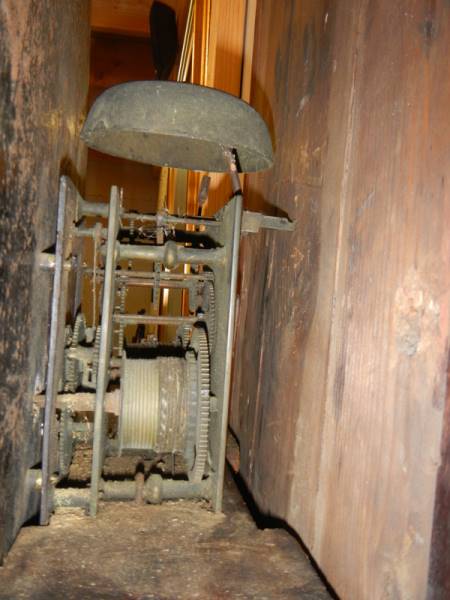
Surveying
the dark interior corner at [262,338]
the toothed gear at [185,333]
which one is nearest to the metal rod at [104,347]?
the dark interior corner at [262,338]

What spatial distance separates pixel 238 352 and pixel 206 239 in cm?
63

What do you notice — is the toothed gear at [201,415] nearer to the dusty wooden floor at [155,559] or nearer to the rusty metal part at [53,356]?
the dusty wooden floor at [155,559]

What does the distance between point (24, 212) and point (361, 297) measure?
2.68 ft

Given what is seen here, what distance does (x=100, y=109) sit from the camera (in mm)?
1402

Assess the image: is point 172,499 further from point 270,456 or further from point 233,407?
point 233,407

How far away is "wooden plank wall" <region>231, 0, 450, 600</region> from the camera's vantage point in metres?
0.93

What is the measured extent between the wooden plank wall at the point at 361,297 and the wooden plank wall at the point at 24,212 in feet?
2.47

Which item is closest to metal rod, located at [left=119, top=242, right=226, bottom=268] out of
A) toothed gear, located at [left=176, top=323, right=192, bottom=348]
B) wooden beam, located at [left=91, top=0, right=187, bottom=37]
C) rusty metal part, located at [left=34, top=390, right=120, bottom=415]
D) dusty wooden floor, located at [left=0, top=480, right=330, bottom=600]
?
rusty metal part, located at [left=34, top=390, right=120, bottom=415]

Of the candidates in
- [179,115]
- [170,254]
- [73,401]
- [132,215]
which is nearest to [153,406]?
[73,401]

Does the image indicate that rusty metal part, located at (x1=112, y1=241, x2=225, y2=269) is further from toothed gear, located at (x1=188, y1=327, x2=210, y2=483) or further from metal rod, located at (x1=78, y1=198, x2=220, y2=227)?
toothed gear, located at (x1=188, y1=327, x2=210, y2=483)

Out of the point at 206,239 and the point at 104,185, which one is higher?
the point at 104,185

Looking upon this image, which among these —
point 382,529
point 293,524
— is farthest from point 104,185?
point 382,529

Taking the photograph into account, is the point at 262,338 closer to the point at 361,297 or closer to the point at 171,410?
the point at 171,410

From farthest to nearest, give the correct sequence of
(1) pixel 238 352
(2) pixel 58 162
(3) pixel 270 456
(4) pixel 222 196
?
(4) pixel 222 196, (1) pixel 238 352, (3) pixel 270 456, (2) pixel 58 162
